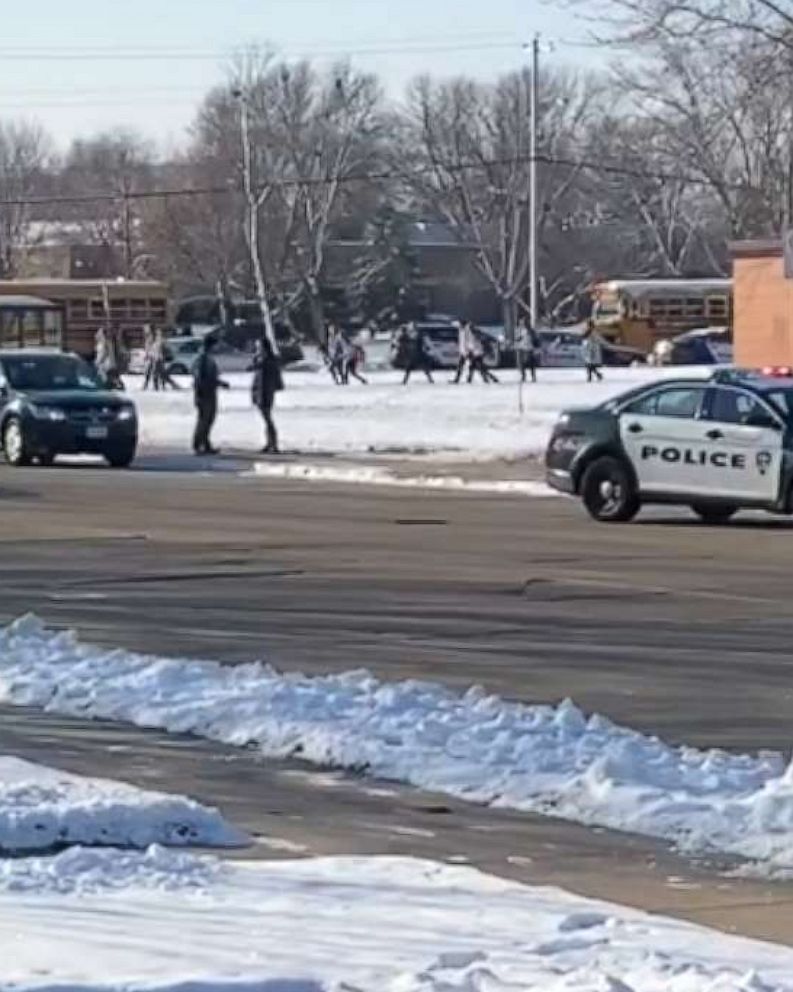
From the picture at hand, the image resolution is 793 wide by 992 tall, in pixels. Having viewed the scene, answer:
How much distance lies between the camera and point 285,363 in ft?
285

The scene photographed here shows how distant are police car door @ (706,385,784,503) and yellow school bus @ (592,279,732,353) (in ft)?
207

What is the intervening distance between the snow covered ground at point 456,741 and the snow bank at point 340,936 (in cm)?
135

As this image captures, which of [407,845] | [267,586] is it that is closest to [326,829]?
[407,845]

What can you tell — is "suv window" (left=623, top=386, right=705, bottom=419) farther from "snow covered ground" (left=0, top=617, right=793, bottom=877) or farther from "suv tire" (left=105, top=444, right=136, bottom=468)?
"suv tire" (left=105, top=444, right=136, bottom=468)

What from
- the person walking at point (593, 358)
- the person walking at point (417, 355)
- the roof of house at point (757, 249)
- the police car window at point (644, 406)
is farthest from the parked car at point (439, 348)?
the police car window at point (644, 406)

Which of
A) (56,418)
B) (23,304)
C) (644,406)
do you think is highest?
(23,304)

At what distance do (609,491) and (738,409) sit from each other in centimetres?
167

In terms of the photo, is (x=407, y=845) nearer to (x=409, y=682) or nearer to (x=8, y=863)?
(x=8, y=863)

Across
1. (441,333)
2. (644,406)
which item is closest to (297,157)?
(441,333)

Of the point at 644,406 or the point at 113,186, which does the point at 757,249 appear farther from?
the point at 113,186

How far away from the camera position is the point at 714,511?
2739 centimetres

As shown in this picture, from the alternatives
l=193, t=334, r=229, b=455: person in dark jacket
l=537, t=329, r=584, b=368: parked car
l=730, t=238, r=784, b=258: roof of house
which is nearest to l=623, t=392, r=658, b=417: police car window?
l=193, t=334, r=229, b=455: person in dark jacket

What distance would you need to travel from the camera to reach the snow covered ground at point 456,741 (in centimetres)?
1055

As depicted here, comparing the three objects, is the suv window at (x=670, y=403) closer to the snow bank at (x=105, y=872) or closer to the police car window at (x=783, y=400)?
the police car window at (x=783, y=400)
